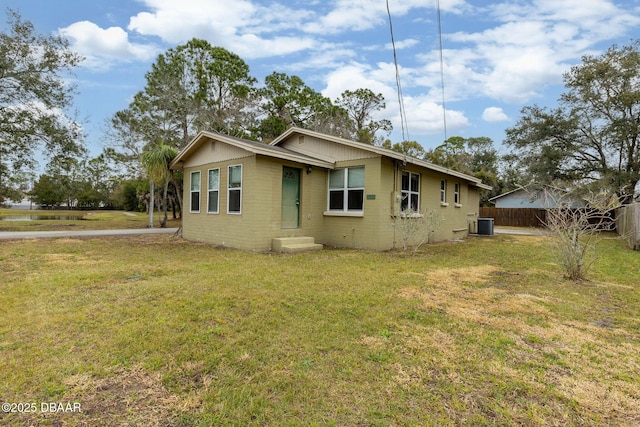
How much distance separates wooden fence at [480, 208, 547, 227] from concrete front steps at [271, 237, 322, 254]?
23081 mm

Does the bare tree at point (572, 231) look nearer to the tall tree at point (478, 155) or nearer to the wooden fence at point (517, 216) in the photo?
the wooden fence at point (517, 216)

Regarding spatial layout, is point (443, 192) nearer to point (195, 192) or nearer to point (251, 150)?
point (251, 150)

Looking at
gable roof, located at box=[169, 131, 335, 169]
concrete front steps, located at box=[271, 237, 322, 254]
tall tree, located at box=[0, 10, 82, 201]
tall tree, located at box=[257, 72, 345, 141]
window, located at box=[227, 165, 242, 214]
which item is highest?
tall tree, located at box=[257, 72, 345, 141]

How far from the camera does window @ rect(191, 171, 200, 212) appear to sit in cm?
1165

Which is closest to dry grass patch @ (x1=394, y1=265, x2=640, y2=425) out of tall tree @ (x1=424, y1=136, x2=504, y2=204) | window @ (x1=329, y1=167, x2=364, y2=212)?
window @ (x1=329, y1=167, x2=364, y2=212)

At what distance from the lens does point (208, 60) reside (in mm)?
21875

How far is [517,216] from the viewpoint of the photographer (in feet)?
87.4

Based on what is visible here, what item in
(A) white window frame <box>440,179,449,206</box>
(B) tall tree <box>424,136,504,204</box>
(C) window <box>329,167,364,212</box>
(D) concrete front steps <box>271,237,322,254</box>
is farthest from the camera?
(B) tall tree <box>424,136,504,204</box>

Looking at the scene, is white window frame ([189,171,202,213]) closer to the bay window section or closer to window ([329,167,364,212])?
the bay window section

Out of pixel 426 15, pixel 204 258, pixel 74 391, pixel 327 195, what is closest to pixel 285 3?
pixel 426 15

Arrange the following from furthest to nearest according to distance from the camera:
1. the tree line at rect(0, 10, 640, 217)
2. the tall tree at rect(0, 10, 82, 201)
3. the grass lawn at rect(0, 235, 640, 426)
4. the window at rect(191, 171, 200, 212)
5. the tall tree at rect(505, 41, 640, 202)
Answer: the tall tree at rect(505, 41, 640, 202), the tree line at rect(0, 10, 640, 217), the tall tree at rect(0, 10, 82, 201), the window at rect(191, 171, 200, 212), the grass lawn at rect(0, 235, 640, 426)

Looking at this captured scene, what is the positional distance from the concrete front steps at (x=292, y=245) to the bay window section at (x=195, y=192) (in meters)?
3.90

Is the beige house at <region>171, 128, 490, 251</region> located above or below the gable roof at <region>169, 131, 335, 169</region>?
below

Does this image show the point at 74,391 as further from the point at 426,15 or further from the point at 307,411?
the point at 426,15
